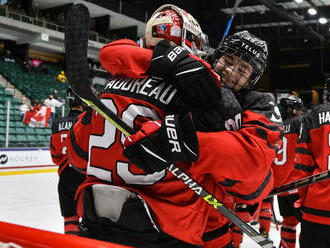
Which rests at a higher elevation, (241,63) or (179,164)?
(241,63)

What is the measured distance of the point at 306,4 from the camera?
43.6 ft

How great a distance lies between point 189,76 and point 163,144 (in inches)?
6.7

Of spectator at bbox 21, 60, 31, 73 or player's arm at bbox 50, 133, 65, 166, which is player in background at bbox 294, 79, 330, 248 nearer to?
player's arm at bbox 50, 133, 65, 166

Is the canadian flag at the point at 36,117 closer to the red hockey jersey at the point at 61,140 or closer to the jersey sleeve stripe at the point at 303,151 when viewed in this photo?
the red hockey jersey at the point at 61,140

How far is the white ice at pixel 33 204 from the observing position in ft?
11.6

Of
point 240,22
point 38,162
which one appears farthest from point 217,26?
point 38,162

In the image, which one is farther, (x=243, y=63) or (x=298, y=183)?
(x=298, y=183)

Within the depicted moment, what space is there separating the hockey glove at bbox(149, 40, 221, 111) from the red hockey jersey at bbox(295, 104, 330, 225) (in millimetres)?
1096

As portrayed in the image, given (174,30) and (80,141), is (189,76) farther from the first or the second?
(80,141)

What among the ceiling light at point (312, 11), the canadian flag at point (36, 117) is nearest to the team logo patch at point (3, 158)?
the canadian flag at point (36, 117)

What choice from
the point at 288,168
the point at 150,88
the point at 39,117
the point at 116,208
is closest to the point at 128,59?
the point at 150,88

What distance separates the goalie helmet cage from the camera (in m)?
0.67

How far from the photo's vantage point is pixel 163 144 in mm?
834

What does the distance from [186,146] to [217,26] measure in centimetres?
1518
